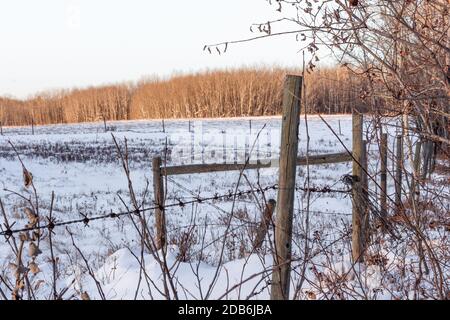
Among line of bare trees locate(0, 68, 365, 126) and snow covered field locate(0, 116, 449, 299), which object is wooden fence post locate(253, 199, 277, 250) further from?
line of bare trees locate(0, 68, 365, 126)

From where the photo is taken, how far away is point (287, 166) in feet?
7.66

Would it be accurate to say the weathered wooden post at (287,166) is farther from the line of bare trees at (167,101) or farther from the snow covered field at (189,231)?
the line of bare trees at (167,101)

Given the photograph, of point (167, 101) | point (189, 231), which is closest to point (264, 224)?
point (189, 231)

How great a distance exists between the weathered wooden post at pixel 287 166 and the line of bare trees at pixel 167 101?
108ft

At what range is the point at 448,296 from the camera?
2600 mm

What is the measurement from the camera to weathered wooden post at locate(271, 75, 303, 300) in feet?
7.54

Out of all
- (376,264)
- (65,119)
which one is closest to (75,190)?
(376,264)

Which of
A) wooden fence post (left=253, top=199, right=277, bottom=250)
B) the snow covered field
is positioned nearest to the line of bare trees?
the snow covered field

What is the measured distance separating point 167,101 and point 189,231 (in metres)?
46.2

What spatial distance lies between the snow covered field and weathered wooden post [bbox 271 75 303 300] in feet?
0.28

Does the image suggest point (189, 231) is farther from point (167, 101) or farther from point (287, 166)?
point (167, 101)
